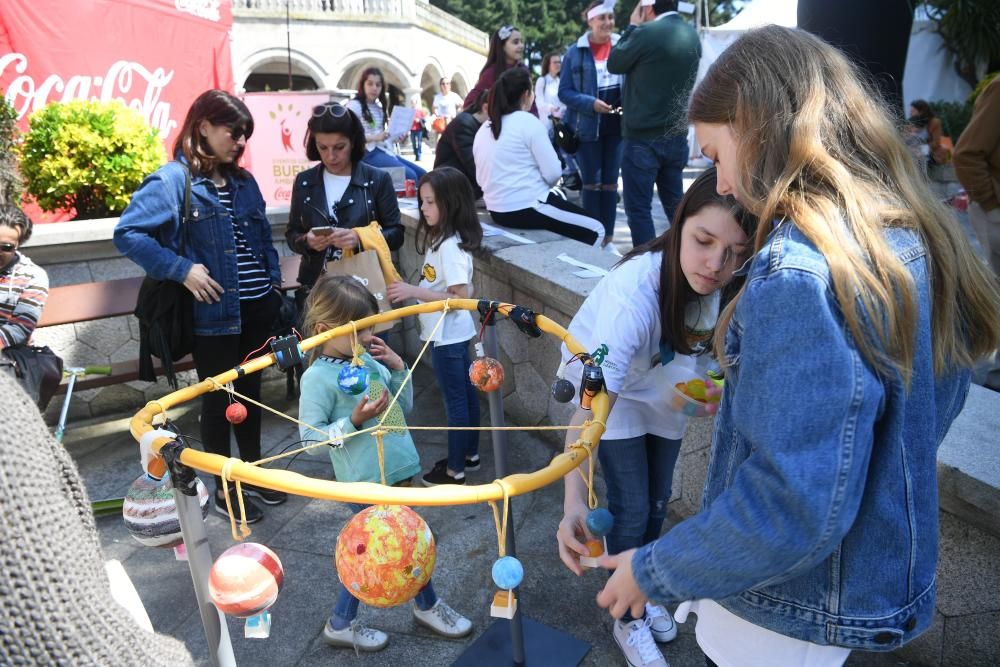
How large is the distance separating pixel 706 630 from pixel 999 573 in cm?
122

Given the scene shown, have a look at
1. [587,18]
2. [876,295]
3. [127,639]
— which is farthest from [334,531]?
[587,18]

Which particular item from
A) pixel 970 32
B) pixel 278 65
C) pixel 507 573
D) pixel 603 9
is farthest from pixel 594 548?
pixel 278 65

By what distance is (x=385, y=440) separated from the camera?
2543 millimetres

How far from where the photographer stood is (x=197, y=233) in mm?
3111

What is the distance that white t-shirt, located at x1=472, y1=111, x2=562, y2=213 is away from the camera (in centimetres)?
430

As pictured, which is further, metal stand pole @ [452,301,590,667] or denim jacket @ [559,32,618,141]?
denim jacket @ [559,32,618,141]

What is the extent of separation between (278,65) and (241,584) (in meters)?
31.7

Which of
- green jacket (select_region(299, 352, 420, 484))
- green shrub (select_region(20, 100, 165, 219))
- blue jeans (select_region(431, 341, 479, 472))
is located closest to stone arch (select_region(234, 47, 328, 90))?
green shrub (select_region(20, 100, 165, 219))

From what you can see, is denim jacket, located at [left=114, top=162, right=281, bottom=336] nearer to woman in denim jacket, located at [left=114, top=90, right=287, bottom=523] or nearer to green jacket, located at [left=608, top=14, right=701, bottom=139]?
woman in denim jacket, located at [left=114, top=90, right=287, bottom=523]

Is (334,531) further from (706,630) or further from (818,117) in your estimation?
(818,117)

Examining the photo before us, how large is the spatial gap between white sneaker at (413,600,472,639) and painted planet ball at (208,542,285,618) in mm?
1399

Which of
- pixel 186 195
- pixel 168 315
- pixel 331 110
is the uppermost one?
pixel 331 110

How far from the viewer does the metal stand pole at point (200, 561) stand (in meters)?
1.41

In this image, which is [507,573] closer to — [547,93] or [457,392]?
[457,392]
